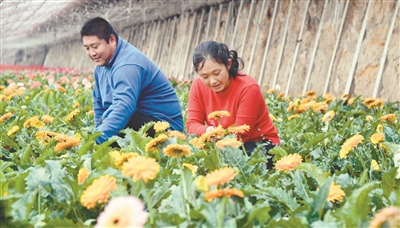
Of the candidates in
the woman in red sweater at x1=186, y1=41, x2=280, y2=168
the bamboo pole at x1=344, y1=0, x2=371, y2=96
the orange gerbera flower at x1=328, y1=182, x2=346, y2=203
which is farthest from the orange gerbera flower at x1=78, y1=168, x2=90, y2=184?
the bamboo pole at x1=344, y1=0, x2=371, y2=96

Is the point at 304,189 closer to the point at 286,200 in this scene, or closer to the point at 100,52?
the point at 286,200

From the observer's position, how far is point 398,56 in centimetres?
650

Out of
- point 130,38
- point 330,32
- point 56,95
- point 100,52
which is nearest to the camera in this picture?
point 100,52

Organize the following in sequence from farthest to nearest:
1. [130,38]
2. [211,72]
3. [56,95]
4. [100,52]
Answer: [130,38] < [56,95] < [100,52] < [211,72]

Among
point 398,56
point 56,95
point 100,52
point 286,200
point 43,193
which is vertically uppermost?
point 398,56

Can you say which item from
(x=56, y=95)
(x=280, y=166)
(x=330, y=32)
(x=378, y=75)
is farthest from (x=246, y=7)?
(x=280, y=166)

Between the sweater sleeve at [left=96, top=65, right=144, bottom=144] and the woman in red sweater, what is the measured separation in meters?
0.40

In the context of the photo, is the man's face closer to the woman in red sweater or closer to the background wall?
the woman in red sweater

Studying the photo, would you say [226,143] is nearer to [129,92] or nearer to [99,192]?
[99,192]

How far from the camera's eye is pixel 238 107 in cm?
325

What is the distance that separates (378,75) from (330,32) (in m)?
1.55

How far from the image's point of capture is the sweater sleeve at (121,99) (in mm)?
3084

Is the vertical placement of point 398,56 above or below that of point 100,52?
above

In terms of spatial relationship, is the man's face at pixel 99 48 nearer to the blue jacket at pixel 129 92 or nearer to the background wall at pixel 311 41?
the blue jacket at pixel 129 92
